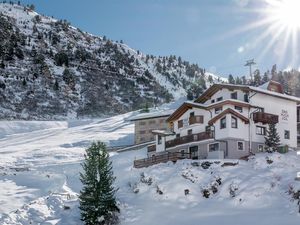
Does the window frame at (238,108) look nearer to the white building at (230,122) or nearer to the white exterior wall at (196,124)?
the white building at (230,122)

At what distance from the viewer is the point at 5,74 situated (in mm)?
181625

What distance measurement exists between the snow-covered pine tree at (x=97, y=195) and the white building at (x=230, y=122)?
52.2 ft

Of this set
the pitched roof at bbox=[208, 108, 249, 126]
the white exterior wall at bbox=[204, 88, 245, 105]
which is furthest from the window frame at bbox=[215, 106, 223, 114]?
the white exterior wall at bbox=[204, 88, 245, 105]

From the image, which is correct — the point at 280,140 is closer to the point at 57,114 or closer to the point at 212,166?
the point at 212,166

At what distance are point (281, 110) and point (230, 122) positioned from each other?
11.2 meters

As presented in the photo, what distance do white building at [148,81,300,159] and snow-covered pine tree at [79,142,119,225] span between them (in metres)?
15.9

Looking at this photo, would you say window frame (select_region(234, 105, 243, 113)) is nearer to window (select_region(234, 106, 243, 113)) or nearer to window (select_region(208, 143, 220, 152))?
window (select_region(234, 106, 243, 113))

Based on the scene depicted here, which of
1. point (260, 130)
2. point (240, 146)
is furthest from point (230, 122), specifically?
point (260, 130)

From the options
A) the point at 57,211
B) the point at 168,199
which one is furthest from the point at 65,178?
the point at 168,199

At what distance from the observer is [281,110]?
59781 millimetres

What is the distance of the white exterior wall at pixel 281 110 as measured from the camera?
5722cm

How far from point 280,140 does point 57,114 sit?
11499 centimetres

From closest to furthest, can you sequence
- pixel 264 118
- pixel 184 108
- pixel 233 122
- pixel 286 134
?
pixel 233 122 → pixel 264 118 → pixel 286 134 → pixel 184 108

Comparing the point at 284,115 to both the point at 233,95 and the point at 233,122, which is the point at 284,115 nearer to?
the point at 233,95
